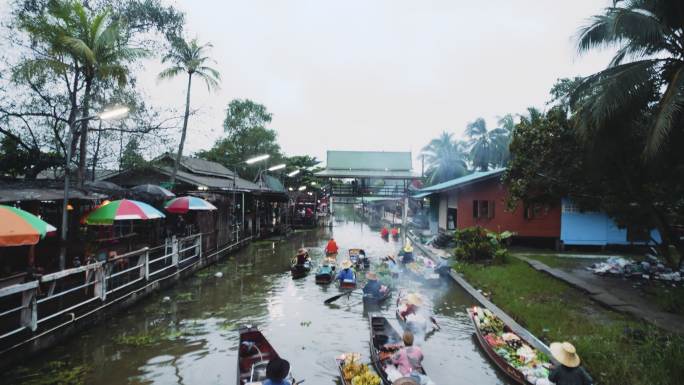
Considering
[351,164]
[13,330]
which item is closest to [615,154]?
[13,330]

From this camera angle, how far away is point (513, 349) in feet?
27.3

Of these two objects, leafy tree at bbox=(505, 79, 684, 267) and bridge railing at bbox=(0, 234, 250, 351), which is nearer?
bridge railing at bbox=(0, 234, 250, 351)

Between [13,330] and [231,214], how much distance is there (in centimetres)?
1836

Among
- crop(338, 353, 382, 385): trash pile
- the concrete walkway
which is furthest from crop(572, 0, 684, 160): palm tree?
crop(338, 353, 382, 385): trash pile

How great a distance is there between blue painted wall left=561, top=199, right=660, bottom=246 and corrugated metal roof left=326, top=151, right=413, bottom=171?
69.3 ft

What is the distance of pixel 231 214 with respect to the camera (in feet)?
85.6

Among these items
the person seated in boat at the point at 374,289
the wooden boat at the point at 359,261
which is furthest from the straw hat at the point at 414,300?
the wooden boat at the point at 359,261

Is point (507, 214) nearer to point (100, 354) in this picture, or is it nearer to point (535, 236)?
point (535, 236)

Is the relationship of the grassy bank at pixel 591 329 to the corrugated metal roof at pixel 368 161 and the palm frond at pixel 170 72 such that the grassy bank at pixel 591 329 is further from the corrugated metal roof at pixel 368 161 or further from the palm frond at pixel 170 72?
the corrugated metal roof at pixel 368 161

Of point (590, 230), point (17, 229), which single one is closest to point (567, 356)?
point (17, 229)

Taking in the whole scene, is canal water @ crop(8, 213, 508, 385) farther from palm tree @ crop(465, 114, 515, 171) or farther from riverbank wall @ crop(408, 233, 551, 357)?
palm tree @ crop(465, 114, 515, 171)

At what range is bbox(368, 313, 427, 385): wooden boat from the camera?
7515 millimetres

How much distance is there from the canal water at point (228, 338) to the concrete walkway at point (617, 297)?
3930 mm

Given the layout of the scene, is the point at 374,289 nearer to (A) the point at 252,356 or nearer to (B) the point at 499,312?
(B) the point at 499,312
